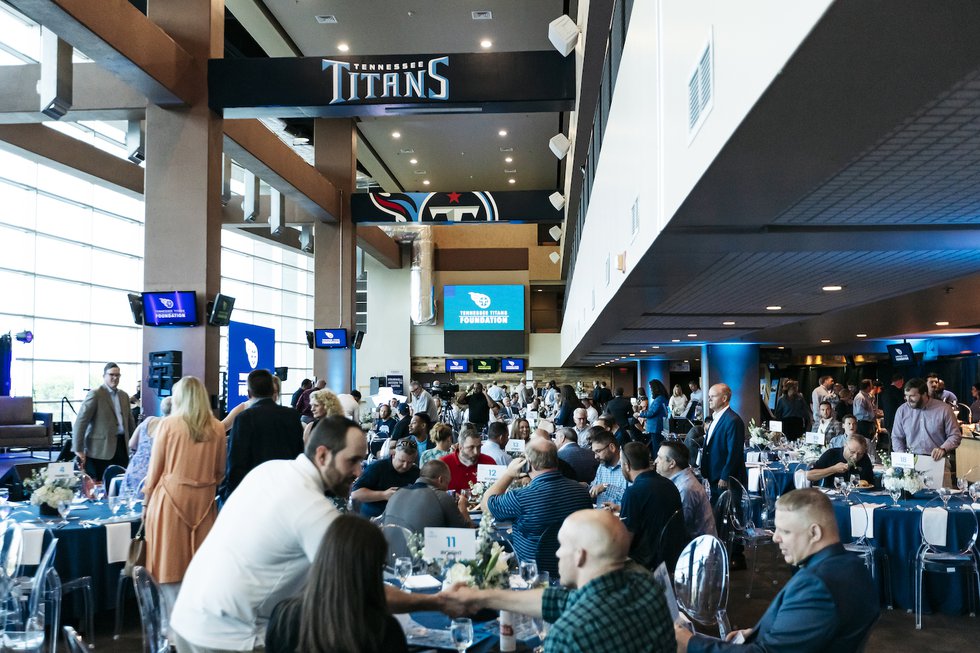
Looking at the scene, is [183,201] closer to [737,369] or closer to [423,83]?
[423,83]

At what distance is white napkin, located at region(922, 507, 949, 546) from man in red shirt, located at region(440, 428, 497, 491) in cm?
324

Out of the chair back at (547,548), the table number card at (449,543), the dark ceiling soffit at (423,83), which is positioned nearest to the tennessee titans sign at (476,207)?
the dark ceiling soffit at (423,83)

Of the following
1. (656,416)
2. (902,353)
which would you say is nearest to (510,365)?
(902,353)

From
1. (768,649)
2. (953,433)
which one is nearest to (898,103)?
(768,649)

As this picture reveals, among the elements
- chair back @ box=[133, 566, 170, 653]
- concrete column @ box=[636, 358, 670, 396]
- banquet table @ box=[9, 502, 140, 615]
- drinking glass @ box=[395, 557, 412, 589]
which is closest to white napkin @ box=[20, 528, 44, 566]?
banquet table @ box=[9, 502, 140, 615]

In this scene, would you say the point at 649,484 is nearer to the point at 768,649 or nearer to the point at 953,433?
the point at 768,649

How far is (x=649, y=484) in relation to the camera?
4.79m

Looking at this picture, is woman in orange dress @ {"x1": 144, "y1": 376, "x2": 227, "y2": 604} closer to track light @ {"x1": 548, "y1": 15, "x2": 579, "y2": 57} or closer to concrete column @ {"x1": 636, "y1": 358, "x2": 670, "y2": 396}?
track light @ {"x1": 548, "y1": 15, "x2": 579, "y2": 57}

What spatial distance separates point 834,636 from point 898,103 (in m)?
1.59

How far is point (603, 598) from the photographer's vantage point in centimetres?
212

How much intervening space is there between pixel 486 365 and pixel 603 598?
27017mm

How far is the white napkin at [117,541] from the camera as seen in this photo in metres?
5.49

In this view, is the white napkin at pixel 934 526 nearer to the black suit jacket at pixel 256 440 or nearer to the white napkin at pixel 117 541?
the black suit jacket at pixel 256 440

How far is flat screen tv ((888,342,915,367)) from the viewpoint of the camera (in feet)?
64.4
